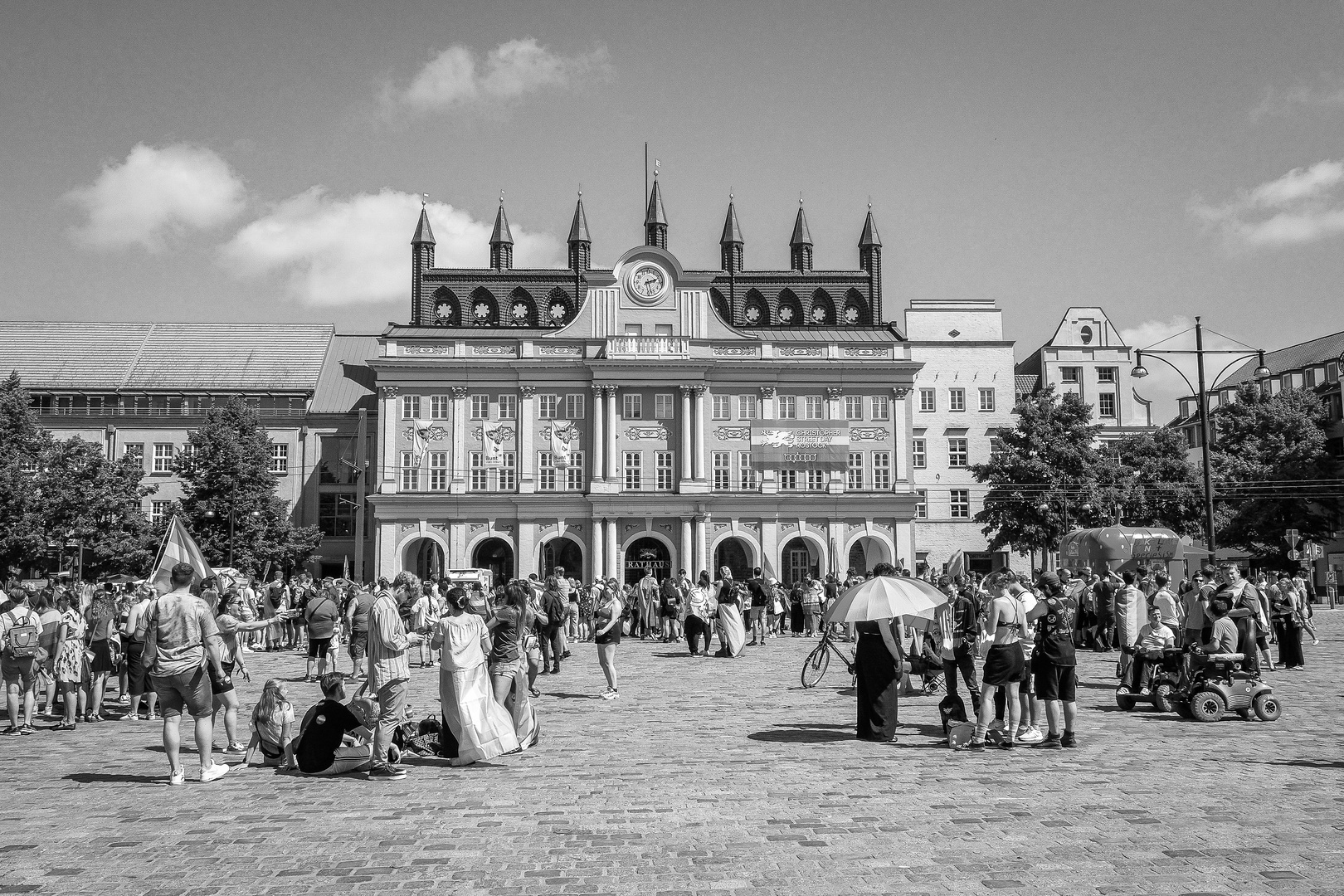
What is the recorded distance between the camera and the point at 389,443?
2500 inches

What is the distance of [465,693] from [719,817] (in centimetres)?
395

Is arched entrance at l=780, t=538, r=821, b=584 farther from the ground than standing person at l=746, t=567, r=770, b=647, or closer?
farther from the ground

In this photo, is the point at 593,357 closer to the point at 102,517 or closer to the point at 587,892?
the point at 102,517

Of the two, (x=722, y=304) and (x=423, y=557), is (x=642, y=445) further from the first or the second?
(x=722, y=304)

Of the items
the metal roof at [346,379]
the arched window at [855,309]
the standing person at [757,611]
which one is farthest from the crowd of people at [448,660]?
the arched window at [855,309]

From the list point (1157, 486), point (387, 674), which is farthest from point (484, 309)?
point (387, 674)

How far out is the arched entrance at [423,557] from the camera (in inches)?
2467

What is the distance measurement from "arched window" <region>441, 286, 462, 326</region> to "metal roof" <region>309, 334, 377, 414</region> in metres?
5.37

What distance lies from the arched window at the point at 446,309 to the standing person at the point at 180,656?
64788 millimetres

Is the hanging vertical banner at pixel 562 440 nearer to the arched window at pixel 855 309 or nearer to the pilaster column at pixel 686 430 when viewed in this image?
the pilaster column at pixel 686 430

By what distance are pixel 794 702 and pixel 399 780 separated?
25.2 ft

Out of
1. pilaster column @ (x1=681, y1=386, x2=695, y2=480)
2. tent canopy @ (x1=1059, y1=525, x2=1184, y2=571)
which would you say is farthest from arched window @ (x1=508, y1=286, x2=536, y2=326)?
tent canopy @ (x1=1059, y1=525, x2=1184, y2=571)

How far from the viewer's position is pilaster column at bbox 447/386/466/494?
63125mm

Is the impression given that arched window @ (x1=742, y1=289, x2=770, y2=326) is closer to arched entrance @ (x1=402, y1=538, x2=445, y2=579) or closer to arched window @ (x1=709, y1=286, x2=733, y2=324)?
arched window @ (x1=709, y1=286, x2=733, y2=324)
